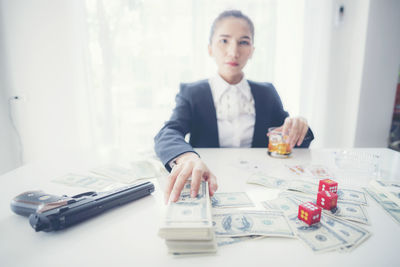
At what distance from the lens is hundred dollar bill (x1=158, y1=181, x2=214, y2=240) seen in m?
0.39

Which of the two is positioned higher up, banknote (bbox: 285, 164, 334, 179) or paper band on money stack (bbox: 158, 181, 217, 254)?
paper band on money stack (bbox: 158, 181, 217, 254)

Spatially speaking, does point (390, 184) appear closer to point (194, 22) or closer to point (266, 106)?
point (266, 106)

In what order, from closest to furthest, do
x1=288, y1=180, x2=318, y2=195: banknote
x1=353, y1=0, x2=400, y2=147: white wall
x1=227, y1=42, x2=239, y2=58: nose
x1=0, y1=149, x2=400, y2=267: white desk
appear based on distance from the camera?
1. x1=0, y1=149, x2=400, y2=267: white desk
2. x1=288, y1=180, x2=318, y2=195: banknote
3. x1=227, y1=42, x2=239, y2=58: nose
4. x1=353, y1=0, x2=400, y2=147: white wall

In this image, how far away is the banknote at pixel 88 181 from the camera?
682 mm

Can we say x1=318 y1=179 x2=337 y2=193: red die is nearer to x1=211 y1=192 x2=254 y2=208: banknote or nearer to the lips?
x1=211 y1=192 x2=254 y2=208: banknote

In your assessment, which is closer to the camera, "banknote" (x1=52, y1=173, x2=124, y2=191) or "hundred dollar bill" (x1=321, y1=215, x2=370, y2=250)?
"hundred dollar bill" (x1=321, y1=215, x2=370, y2=250)

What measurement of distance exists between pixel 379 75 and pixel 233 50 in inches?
68.7

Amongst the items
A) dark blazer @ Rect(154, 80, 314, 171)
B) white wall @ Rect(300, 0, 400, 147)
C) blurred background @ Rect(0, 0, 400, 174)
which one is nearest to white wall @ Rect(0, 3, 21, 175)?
blurred background @ Rect(0, 0, 400, 174)

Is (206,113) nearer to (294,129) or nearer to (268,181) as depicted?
(294,129)

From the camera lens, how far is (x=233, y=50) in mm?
1124

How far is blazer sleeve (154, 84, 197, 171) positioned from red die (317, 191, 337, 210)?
1.31ft

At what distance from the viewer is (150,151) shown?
1.08 m

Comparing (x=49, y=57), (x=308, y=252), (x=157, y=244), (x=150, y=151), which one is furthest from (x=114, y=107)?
(x=308, y=252)

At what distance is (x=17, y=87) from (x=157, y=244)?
2180 millimetres
